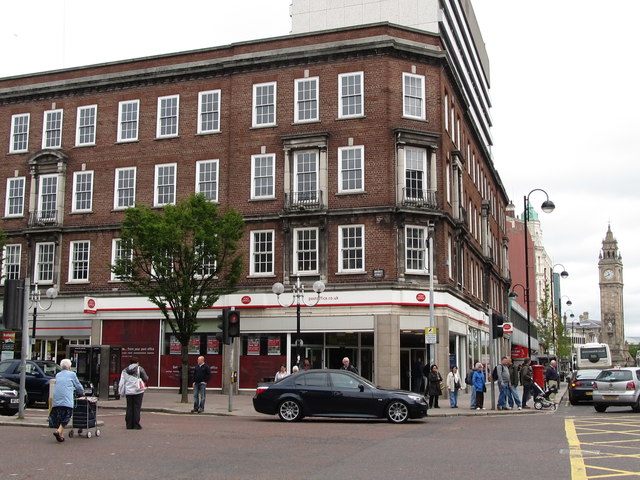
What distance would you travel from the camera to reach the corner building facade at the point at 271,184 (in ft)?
111

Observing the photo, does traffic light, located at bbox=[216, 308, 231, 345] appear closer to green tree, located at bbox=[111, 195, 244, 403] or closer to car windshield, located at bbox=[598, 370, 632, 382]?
green tree, located at bbox=[111, 195, 244, 403]

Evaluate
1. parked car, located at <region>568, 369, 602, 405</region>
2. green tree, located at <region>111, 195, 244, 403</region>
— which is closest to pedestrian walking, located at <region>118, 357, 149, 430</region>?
green tree, located at <region>111, 195, 244, 403</region>

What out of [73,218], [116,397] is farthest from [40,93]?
[116,397]

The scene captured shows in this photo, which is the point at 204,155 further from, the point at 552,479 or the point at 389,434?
the point at 552,479

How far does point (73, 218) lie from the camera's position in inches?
1550

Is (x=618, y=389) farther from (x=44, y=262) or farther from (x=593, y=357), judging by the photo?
(x=593, y=357)

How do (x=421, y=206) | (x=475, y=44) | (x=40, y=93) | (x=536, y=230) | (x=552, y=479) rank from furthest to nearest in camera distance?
(x=536, y=230), (x=475, y=44), (x=40, y=93), (x=421, y=206), (x=552, y=479)

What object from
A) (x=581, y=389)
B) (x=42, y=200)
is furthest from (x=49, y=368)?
(x=581, y=389)

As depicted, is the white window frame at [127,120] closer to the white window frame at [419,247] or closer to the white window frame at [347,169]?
the white window frame at [347,169]

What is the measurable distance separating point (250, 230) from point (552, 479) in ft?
85.2

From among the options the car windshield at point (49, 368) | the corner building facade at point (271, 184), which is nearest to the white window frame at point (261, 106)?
the corner building facade at point (271, 184)

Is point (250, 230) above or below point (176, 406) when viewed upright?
above

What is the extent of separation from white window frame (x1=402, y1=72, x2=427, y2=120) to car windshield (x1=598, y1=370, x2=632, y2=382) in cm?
1431

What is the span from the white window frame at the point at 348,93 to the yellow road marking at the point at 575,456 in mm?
18912
